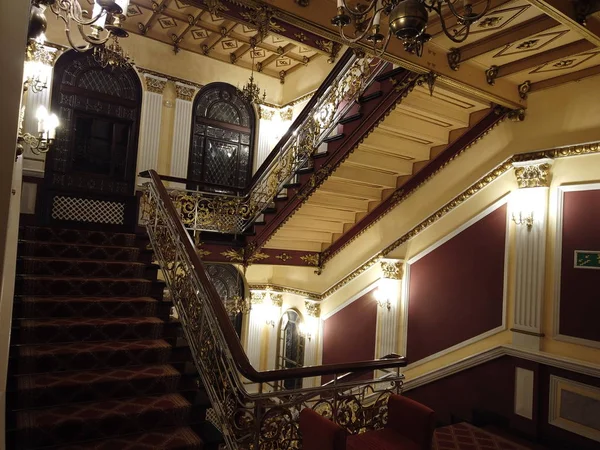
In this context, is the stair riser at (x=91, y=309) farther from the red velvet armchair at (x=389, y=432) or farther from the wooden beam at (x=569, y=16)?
the wooden beam at (x=569, y=16)

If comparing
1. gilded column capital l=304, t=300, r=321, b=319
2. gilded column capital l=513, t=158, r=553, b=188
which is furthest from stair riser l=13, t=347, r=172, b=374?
gilded column capital l=304, t=300, r=321, b=319

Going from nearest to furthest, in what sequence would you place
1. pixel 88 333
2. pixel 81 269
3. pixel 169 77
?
pixel 88 333, pixel 81 269, pixel 169 77

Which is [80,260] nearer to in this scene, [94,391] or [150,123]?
[94,391]

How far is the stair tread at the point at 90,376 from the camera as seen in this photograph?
3.13 m

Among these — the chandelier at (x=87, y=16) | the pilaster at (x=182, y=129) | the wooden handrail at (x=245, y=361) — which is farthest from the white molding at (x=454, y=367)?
the pilaster at (x=182, y=129)

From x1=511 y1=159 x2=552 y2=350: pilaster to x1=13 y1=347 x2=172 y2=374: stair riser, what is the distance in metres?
3.75

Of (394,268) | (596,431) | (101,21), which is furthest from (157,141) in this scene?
(596,431)

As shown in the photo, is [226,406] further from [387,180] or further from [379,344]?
[387,180]

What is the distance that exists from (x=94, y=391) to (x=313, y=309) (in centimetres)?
503

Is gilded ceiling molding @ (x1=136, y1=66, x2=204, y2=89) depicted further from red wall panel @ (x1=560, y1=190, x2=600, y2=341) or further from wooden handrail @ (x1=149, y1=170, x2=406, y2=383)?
red wall panel @ (x1=560, y1=190, x2=600, y2=341)

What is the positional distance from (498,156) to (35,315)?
5277 mm

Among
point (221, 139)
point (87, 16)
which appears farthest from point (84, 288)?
point (221, 139)

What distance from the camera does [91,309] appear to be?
409 centimetres

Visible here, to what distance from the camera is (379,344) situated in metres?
6.45
